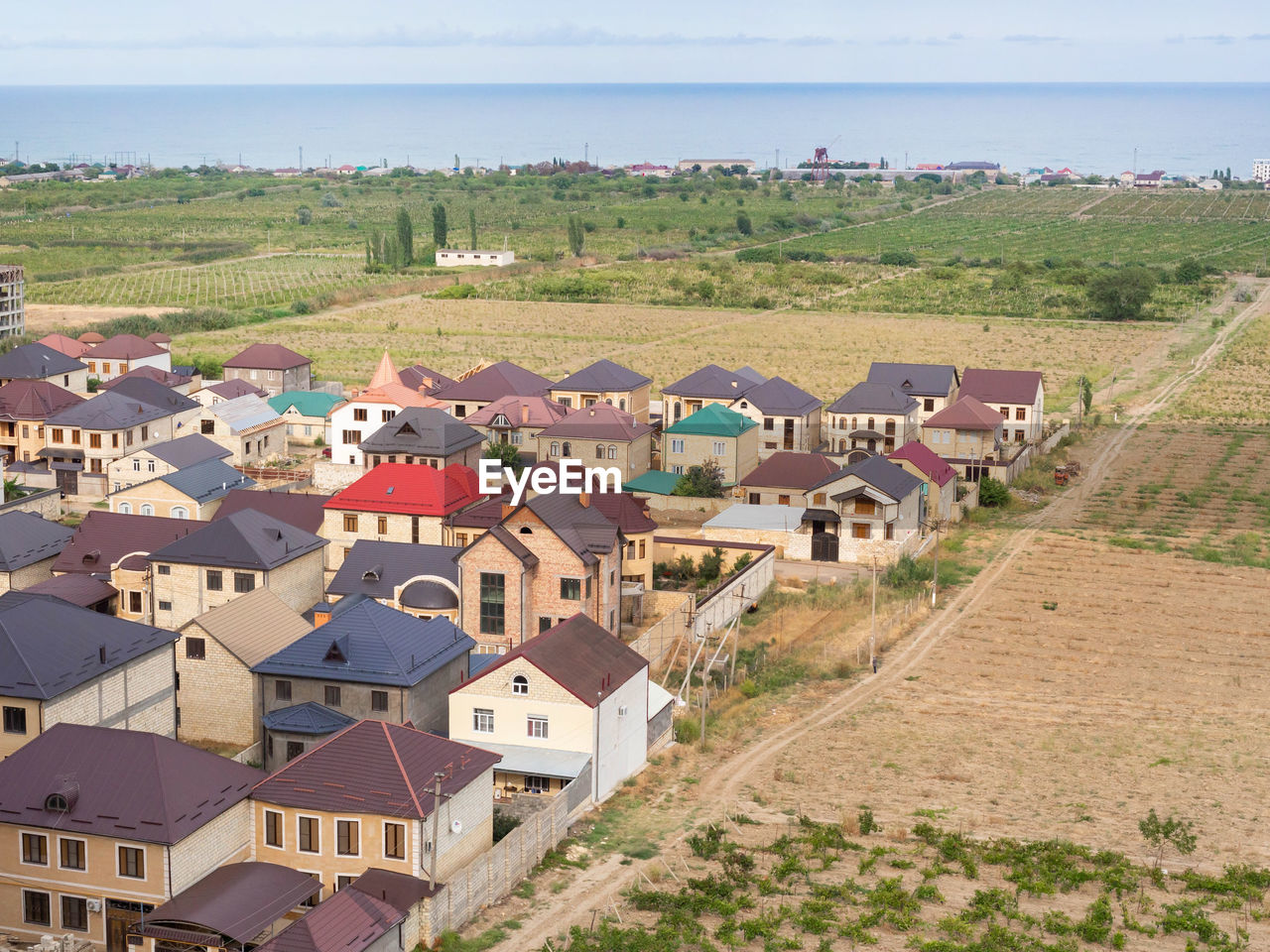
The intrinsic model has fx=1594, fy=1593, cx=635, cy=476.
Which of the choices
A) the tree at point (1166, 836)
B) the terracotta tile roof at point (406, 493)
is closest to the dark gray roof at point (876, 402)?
the terracotta tile roof at point (406, 493)

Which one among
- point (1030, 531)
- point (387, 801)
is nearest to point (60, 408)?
point (1030, 531)

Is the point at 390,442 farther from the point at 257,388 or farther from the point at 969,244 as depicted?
the point at 969,244

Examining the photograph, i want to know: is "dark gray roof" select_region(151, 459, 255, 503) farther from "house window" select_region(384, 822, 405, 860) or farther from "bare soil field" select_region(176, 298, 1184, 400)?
"bare soil field" select_region(176, 298, 1184, 400)

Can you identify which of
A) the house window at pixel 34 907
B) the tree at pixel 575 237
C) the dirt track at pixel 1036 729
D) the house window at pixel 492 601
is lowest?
the dirt track at pixel 1036 729

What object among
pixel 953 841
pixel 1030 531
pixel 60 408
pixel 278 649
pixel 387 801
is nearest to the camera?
pixel 387 801

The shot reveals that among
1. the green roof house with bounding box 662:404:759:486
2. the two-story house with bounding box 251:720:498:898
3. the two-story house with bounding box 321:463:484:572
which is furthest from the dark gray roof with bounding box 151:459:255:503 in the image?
the two-story house with bounding box 251:720:498:898

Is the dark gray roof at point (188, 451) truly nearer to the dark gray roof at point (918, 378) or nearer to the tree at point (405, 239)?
the dark gray roof at point (918, 378)
